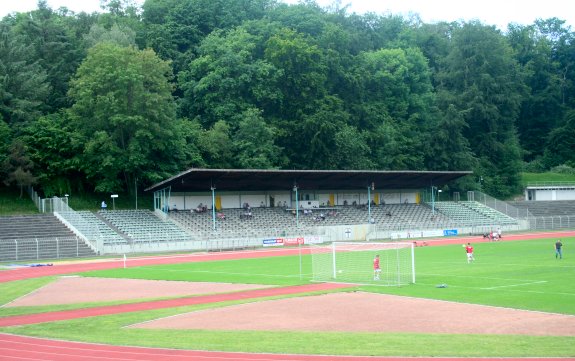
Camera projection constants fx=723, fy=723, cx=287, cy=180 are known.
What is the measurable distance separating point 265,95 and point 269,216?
2025 cm

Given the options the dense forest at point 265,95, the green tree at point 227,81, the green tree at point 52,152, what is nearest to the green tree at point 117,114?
the dense forest at point 265,95

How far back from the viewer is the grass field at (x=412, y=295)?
67.6 ft

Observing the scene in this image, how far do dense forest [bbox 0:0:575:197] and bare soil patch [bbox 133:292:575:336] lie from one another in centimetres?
4879

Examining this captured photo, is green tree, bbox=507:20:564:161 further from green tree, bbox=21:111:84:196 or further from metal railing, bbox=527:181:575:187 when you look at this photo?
green tree, bbox=21:111:84:196

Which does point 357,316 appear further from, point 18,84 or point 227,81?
point 227,81

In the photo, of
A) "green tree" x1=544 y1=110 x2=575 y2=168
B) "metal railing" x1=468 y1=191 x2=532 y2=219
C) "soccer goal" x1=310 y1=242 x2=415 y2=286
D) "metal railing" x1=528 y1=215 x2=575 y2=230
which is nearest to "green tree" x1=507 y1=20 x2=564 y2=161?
"green tree" x1=544 y1=110 x2=575 y2=168

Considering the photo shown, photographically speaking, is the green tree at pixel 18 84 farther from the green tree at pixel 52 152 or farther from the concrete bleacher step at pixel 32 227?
the concrete bleacher step at pixel 32 227

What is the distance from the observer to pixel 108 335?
24.2 metres

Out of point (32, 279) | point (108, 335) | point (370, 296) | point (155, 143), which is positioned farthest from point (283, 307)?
point (155, 143)

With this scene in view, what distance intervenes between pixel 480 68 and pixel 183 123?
2103 inches

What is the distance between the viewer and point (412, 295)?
32719 millimetres

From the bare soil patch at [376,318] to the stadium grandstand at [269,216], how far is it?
36358mm

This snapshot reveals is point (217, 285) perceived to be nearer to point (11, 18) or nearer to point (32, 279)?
point (32, 279)

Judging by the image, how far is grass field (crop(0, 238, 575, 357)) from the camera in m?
20.6
